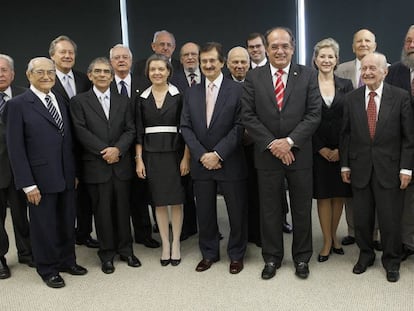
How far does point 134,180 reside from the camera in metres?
3.81

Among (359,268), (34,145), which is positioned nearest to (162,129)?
(34,145)

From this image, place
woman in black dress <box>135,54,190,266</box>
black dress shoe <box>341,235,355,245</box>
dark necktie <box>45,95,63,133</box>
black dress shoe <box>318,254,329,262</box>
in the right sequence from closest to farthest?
dark necktie <box>45,95,63,133</box>
woman in black dress <box>135,54,190,266</box>
black dress shoe <box>318,254,329,262</box>
black dress shoe <box>341,235,355,245</box>

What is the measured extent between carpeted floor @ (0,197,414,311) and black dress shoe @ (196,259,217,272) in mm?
45

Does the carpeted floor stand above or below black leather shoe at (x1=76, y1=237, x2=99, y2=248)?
below

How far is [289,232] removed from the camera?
4137 millimetres

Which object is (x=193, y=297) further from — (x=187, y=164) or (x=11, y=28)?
(x=11, y=28)

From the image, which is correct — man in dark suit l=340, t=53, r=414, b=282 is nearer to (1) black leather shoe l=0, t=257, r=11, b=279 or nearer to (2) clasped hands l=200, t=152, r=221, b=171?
(2) clasped hands l=200, t=152, r=221, b=171

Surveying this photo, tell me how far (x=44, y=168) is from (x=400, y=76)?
260 cm

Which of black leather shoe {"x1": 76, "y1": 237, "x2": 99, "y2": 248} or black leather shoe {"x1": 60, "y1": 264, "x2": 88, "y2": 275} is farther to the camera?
black leather shoe {"x1": 76, "y1": 237, "x2": 99, "y2": 248}

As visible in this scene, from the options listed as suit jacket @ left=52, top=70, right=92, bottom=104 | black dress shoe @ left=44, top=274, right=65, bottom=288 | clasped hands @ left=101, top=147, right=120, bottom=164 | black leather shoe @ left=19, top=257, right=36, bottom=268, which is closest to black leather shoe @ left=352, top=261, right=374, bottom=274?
clasped hands @ left=101, top=147, right=120, bottom=164

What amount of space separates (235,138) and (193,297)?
1.08 m

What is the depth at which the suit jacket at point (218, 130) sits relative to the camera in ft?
10.5

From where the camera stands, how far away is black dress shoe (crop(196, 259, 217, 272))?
335 centimetres

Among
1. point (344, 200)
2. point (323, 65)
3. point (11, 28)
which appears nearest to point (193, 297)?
point (344, 200)
